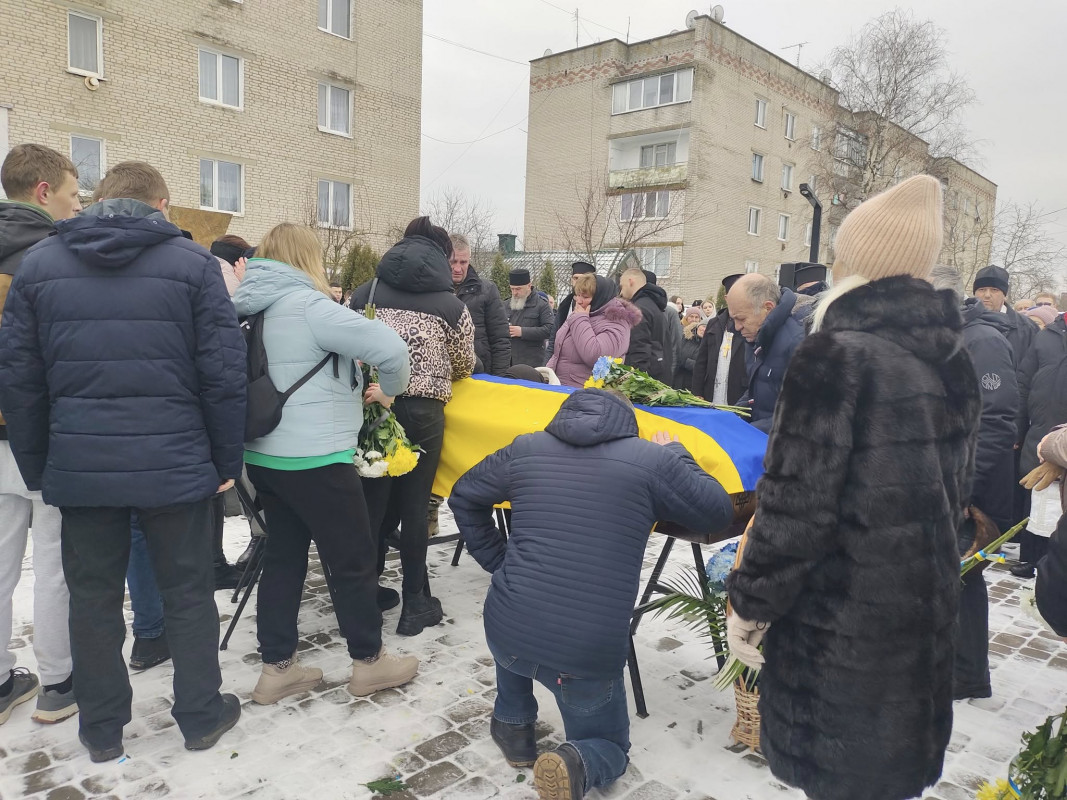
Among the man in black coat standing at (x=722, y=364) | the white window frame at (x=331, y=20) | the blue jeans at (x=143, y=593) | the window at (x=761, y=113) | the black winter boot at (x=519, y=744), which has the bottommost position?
the black winter boot at (x=519, y=744)

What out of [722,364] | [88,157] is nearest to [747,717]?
[722,364]

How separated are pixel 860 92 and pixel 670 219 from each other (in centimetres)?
850

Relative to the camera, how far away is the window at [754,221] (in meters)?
34.2

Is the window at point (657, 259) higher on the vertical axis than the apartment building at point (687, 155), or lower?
lower

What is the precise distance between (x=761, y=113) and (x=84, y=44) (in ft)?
89.3

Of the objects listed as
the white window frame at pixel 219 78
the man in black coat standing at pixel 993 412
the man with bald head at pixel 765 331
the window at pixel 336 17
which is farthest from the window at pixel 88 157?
the man in black coat standing at pixel 993 412

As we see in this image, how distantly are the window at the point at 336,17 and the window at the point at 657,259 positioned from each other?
15112mm

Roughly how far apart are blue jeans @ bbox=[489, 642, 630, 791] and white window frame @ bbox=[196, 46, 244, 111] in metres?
19.1

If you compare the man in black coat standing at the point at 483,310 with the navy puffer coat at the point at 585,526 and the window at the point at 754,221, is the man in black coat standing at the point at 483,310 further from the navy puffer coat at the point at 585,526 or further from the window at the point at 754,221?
the window at the point at 754,221

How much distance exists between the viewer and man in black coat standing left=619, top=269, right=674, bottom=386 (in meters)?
6.61

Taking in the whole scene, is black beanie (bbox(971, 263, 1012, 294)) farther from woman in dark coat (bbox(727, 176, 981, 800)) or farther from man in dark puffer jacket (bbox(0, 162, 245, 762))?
man in dark puffer jacket (bbox(0, 162, 245, 762))

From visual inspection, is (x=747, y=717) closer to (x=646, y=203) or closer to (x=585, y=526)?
(x=585, y=526)

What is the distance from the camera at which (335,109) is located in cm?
2089

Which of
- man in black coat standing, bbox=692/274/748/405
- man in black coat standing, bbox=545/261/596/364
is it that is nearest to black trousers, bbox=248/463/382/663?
man in black coat standing, bbox=545/261/596/364
